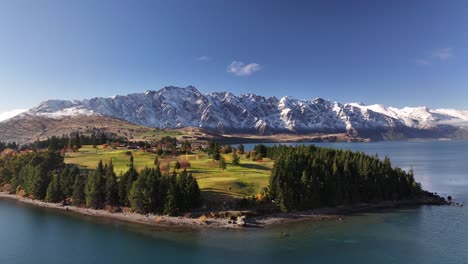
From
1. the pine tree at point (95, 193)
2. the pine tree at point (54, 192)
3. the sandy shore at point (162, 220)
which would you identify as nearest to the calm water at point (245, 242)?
the sandy shore at point (162, 220)

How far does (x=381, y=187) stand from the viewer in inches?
4326

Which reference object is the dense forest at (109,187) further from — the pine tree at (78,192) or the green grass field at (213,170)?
the green grass field at (213,170)

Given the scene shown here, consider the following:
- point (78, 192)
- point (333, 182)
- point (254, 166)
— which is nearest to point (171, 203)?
point (78, 192)

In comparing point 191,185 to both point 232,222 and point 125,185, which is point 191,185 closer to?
point 232,222

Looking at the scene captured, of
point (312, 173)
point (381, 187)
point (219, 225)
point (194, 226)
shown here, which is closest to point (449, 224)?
point (381, 187)

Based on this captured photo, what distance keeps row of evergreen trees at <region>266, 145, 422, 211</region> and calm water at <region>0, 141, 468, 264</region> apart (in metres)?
9.43

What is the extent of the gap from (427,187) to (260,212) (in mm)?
88912

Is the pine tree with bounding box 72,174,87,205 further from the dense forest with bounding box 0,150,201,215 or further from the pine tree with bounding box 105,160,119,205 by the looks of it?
the pine tree with bounding box 105,160,119,205

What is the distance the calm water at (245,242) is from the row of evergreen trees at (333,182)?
30.9 feet

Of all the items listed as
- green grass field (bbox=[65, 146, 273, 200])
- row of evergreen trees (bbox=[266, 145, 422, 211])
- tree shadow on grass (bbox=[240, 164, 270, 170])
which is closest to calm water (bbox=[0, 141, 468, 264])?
row of evergreen trees (bbox=[266, 145, 422, 211])

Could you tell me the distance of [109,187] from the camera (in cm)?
9912

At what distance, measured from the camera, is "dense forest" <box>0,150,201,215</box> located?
90.8m

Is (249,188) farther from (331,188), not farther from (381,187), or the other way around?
(381,187)

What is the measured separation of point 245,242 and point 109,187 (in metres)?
47.8
